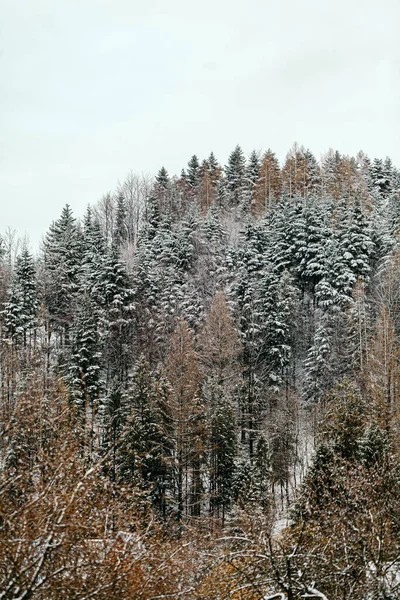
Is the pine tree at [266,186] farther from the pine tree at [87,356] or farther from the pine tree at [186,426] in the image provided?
the pine tree at [186,426]

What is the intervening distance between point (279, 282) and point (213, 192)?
93.2ft

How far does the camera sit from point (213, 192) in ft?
224

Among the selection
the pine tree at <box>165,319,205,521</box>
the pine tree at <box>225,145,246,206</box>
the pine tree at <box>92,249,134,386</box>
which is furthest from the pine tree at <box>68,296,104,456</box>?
the pine tree at <box>225,145,246,206</box>

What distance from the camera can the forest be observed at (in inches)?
352

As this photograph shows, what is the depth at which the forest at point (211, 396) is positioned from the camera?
29.3 feet

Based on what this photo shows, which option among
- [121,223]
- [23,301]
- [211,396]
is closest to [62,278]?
[23,301]

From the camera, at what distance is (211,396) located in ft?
97.1

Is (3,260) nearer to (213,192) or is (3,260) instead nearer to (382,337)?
(213,192)

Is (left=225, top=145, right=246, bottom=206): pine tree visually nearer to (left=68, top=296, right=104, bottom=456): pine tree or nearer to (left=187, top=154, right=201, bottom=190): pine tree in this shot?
(left=187, top=154, right=201, bottom=190): pine tree

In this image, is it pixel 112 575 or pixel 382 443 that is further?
pixel 382 443

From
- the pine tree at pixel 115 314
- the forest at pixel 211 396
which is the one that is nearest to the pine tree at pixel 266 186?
the forest at pixel 211 396

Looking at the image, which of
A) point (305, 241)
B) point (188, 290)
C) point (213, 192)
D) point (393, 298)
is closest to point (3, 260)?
point (188, 290)

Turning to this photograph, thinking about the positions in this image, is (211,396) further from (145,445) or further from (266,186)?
(266,186)

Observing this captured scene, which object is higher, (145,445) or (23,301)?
(23,301)
